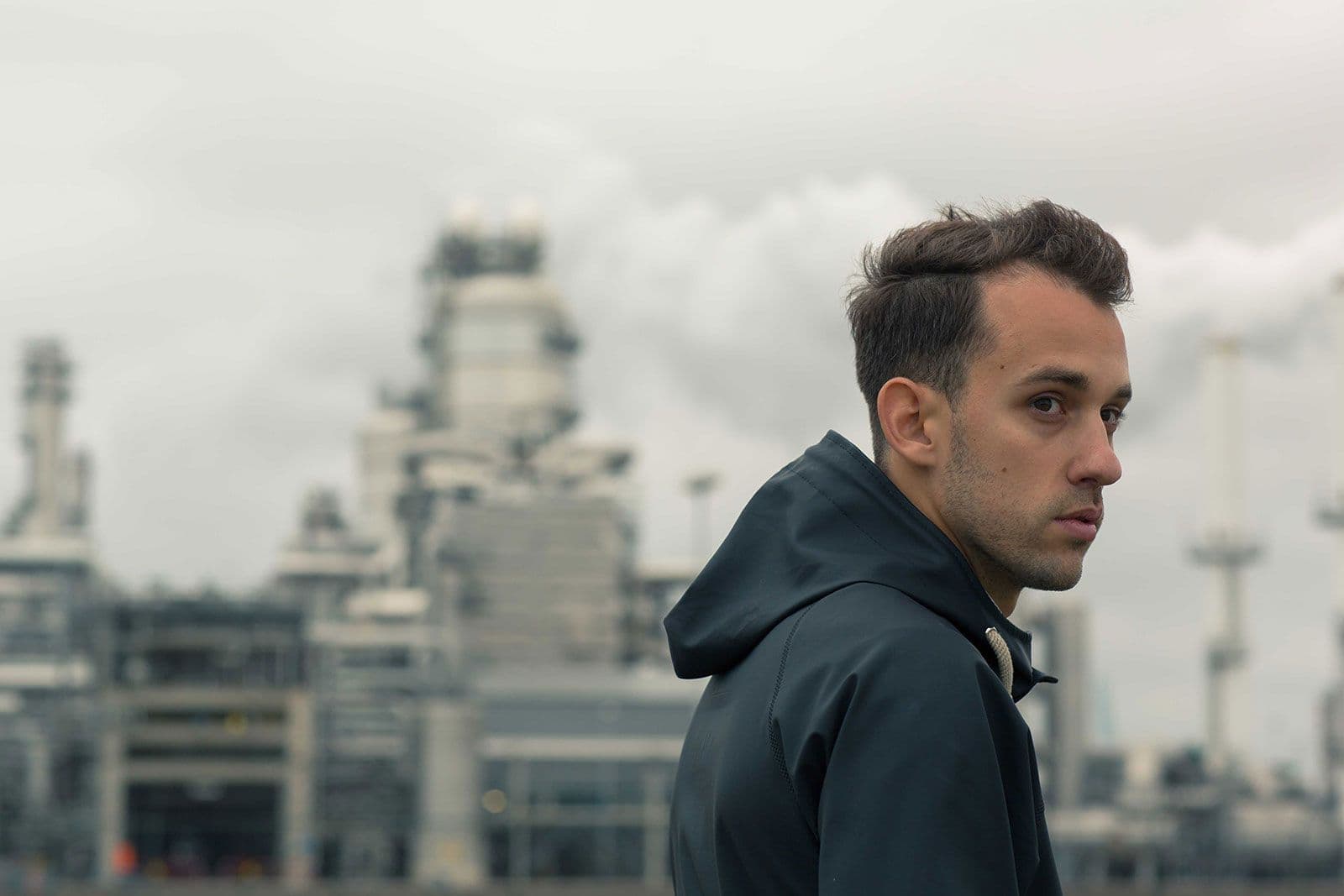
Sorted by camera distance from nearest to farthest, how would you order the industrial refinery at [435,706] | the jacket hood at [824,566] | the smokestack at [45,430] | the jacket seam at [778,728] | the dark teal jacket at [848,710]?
the dark teal jacket at [848,710]
the jacket seam at [778,728]
the jacket hood at [824,566]
the industrial refinery at [435,706]
the smokestack at [45,430]

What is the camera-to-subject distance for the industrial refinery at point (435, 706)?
268 feet

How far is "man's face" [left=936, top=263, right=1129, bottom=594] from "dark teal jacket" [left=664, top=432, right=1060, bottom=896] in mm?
61

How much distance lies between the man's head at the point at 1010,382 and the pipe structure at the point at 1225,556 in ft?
312

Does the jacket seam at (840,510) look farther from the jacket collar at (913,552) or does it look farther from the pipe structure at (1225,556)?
the pipe structure at (1225,556)

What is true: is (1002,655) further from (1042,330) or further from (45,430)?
(45,430)

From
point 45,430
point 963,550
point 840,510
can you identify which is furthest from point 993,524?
point 45,430

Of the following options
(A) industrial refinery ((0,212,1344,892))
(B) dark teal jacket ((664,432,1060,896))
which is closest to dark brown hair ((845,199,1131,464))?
(B) dark teal jacket ((664,432,1060,896))

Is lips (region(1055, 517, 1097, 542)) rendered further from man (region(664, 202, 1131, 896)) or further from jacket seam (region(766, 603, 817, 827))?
jacket seam (region(766, 603, 817, 827))

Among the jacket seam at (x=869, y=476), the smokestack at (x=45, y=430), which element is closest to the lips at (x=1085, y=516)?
the jacket seam at (x=869, y=476)

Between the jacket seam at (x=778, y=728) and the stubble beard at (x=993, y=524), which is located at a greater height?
the stubble beard at (x=993, y=524)

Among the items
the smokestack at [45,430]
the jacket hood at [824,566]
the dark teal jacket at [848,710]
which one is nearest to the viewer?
the dark teal jacket at [848,710]

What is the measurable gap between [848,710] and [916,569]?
0.84 ft

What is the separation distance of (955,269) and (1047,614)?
3851 inches

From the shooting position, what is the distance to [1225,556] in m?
99.5
